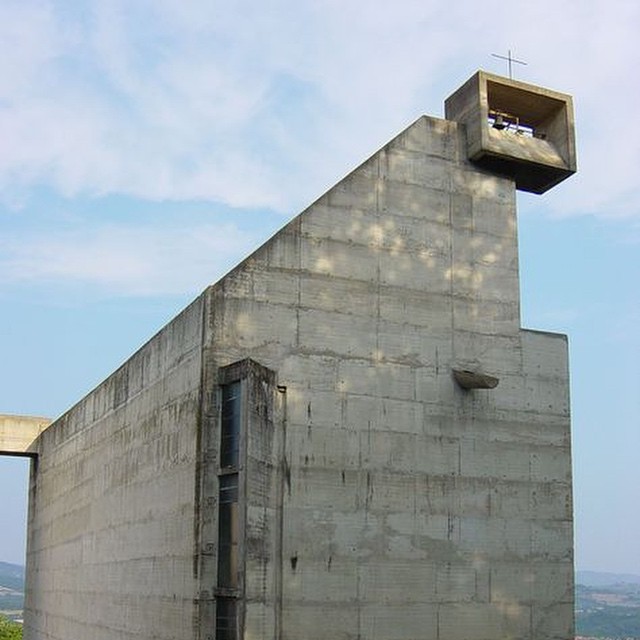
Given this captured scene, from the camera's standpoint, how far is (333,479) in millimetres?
18812

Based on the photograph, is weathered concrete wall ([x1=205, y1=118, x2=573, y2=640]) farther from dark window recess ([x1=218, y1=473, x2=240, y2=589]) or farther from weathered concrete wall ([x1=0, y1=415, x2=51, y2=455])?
weathered concrete wall ([x1=0, y1=415, x2=51, y2=455])

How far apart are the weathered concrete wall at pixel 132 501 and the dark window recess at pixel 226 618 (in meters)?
0.50

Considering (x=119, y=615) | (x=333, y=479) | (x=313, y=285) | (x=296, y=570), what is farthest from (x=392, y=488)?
(x=119, y=615)

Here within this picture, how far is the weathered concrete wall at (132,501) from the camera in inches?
738

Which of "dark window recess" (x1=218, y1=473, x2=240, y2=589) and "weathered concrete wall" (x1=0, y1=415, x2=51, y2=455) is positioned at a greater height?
"weathered concrete wall" (x1=0, y1=415, x2=51, y2=455)

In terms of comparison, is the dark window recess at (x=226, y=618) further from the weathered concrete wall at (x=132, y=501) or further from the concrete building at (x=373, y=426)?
the weathered concrete wall at (x=132, y=501)

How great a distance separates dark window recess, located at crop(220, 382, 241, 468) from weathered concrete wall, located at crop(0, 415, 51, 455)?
2044 cm

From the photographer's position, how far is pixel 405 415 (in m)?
19.8

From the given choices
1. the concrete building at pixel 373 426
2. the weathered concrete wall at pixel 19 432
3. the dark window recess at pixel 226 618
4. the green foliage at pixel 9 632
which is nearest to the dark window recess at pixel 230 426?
the concrete building at pixel 373 426

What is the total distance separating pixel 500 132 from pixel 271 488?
32.2ft

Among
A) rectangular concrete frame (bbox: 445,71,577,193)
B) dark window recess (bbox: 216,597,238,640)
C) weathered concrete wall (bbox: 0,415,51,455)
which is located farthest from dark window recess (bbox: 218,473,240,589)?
weathered concrete wall (bbox: 0,415,51,455)

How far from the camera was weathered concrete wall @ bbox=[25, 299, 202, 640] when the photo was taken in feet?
61.5

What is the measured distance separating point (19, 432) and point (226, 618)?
71.1ft

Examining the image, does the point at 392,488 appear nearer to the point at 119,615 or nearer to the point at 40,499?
the point at 119,615
